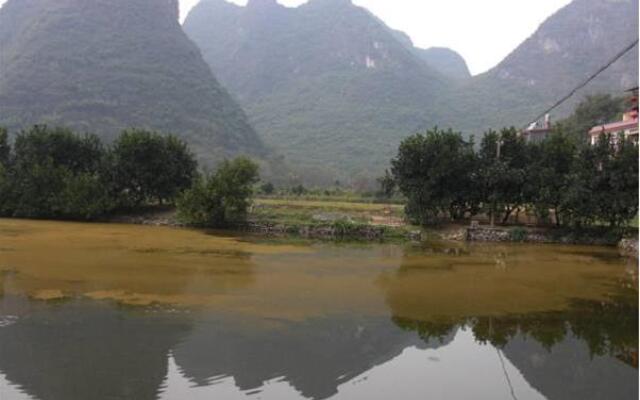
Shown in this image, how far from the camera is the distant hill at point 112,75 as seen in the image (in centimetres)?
8231

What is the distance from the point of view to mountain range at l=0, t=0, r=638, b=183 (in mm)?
88062

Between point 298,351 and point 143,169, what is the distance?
32.0m

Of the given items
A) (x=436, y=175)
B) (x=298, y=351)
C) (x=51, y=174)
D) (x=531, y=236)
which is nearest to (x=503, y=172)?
(x=436, y=175)

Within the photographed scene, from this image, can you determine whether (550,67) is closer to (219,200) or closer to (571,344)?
(219,200)

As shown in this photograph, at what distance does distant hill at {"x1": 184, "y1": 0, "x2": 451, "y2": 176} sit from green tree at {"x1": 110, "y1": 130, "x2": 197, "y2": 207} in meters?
48.4

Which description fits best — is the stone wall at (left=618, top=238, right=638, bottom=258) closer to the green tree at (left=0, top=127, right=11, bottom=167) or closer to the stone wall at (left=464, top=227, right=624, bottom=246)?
the stone wall at (left=464, top=227, right=624, bottom=246)

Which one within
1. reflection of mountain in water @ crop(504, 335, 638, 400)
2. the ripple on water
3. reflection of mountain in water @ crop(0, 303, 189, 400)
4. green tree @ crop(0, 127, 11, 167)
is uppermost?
green tree @ crop(0, 127, 11, 167)

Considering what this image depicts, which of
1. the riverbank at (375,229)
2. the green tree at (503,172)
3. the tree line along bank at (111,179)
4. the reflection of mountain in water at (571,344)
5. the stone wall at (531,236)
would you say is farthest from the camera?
the tree line along bank at (111,179)

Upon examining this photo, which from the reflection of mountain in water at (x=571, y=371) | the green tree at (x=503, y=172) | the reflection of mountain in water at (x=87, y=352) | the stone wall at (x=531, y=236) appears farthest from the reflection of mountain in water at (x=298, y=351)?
the green tree at (x=503, y=172)

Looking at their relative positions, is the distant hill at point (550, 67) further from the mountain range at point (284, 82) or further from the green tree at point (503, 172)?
the green tree at point (503, 172)

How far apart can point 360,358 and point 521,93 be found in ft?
411

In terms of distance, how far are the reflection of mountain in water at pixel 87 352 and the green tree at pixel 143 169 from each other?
28206mm

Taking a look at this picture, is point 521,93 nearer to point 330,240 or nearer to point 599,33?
point 599,33

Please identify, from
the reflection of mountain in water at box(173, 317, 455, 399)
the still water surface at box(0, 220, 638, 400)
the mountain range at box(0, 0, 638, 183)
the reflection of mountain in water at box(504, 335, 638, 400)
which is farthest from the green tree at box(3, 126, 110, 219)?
the mountain range at box(0, 0, 638, 183)
